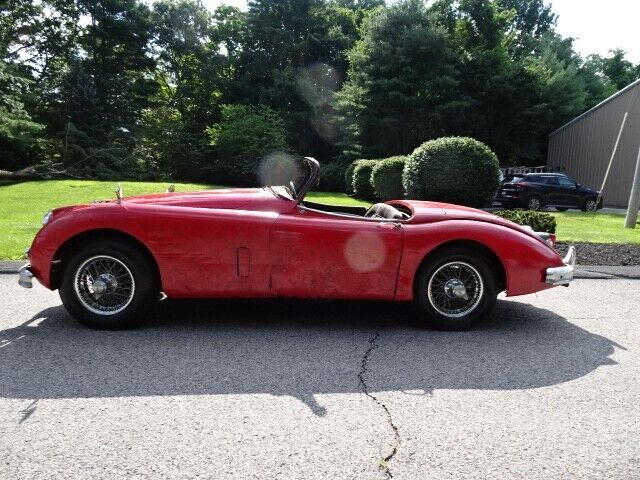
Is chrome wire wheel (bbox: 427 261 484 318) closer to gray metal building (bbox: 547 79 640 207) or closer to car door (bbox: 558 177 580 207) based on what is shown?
car door (bbox: 558 177 580 207)

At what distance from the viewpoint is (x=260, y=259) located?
4.14 meters

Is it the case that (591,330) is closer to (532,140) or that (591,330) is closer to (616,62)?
(532,140)

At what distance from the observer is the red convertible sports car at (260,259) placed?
4.12m

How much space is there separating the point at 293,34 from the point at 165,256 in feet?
120

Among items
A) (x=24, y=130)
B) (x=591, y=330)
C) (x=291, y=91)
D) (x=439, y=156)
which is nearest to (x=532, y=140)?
(x=291, y=91)

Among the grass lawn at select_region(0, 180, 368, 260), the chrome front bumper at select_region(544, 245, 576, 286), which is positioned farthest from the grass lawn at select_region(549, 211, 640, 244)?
the grass lawn at select_region(0, 180, 368, 260)

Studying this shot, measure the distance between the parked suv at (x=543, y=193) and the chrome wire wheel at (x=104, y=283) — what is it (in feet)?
57.2

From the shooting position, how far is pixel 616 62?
49469mm

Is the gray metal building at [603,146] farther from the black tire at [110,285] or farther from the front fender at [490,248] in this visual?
the black tire at [110,285]

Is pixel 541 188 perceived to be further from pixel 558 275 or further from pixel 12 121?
pixel 12 121

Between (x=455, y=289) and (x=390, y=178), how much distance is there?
13302 millimetres

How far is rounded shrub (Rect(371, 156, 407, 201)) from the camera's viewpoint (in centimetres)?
1714

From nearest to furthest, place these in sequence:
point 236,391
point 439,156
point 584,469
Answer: point 584,469 < point 236,391 < point 439,156

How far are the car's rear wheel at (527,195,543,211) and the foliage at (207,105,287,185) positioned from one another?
1376 cm
